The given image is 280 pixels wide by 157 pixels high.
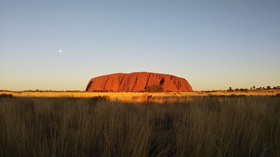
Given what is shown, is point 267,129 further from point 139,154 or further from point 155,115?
point 155,115

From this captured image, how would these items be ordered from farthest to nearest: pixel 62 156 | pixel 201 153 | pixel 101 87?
pixel 101 87 < pixel 201 153 < pixel 62 156

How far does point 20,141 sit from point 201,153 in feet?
5.61

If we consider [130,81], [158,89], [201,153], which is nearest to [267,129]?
[201,153]

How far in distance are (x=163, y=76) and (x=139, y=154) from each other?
153257 mm

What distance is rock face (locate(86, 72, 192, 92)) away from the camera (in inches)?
5930

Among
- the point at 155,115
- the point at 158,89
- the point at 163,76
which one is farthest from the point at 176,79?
the point at 155,115

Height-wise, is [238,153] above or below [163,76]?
below

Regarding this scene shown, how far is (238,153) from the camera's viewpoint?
309 cm

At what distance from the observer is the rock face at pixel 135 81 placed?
15062 centimetres

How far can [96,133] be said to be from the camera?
354 cm

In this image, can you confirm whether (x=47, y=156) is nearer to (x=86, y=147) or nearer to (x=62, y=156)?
(x=62, y=156)

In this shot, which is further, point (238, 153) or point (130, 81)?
point (130, 81)

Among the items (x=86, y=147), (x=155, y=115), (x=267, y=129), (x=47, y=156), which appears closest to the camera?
(x=47, y=156)

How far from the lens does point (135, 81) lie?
154 meters
